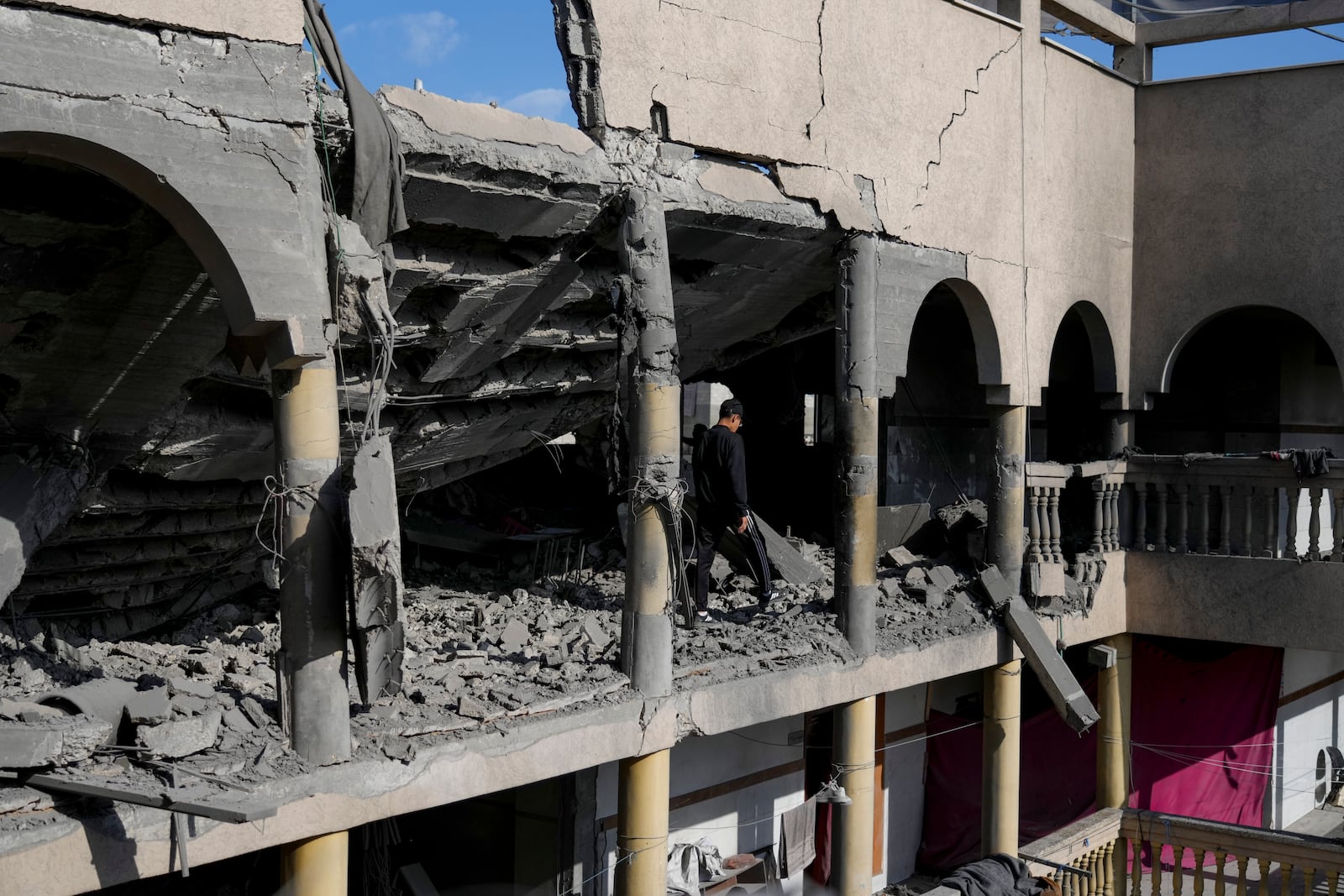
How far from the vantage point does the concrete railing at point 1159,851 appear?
10.5 metres

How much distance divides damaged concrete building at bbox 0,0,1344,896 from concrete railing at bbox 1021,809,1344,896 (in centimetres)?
6

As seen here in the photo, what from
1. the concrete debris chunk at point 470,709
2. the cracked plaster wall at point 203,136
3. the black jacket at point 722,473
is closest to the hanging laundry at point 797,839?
the black jacket at point 722,473

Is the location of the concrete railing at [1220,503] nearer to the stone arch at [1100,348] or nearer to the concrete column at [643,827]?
A: the stone arch at [1100,348]

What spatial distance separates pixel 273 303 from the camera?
5.27 metres

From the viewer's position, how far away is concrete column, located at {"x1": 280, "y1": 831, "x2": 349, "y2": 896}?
18.8 feet

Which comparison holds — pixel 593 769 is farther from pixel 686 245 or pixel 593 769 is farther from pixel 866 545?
pixel 686 245

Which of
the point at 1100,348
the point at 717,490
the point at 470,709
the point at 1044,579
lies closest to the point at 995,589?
the point at 1044,579

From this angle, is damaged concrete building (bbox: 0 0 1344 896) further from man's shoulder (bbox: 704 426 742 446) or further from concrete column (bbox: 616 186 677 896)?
man's shoulder (bbox: 704 426 742 446)

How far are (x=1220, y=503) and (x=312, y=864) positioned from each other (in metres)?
9.40

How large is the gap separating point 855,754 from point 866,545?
151cm

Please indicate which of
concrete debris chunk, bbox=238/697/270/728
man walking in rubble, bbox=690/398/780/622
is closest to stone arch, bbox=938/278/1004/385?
man walking in rubble, bbox=690/398/780/622

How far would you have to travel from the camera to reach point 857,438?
351 inches

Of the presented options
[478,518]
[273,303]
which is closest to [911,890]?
[478,518]

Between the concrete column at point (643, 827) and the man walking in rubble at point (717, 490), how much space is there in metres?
1.84
